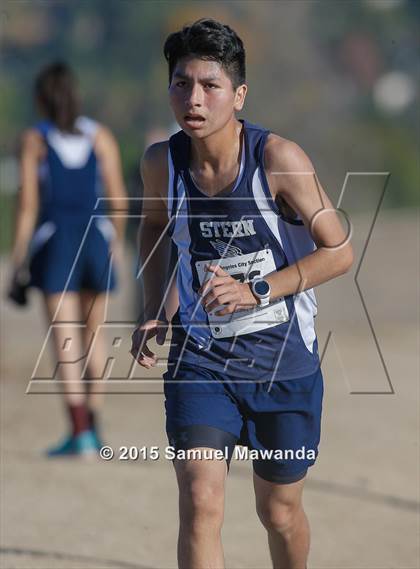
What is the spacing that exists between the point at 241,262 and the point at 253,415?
51 cm

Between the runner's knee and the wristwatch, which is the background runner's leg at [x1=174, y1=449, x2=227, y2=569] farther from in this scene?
the wristwatch

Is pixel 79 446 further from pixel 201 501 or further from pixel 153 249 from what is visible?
pixel 201 501

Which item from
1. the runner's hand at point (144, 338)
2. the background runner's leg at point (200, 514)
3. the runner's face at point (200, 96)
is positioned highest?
the runner's face at point (200, 96)

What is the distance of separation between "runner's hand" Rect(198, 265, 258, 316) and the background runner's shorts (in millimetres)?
300

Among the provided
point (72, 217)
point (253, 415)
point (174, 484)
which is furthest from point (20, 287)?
point (253, 415)

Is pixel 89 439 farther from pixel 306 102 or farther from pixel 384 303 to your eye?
pixel 306 102

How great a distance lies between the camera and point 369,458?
19.2 feet

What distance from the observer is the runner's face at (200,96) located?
10.8 feet

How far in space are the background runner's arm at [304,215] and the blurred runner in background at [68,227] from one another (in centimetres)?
299

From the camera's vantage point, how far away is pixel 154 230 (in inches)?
148

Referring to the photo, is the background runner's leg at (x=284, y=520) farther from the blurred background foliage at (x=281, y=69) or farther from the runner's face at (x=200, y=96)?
the blurred background foliage at (x=281, y=69)

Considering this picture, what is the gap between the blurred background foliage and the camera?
688 inches

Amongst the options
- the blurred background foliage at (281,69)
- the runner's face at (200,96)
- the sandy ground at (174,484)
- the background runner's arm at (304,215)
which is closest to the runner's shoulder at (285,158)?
the background runner's arm at (304,215)

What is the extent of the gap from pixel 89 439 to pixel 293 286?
2992 mm
